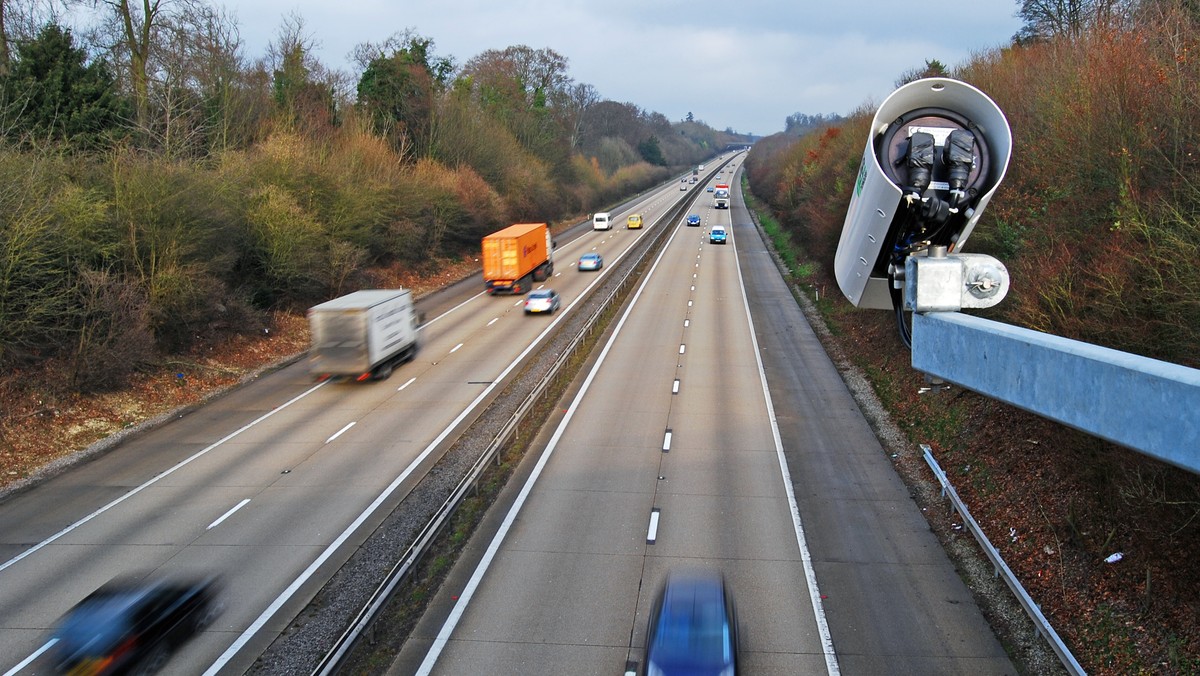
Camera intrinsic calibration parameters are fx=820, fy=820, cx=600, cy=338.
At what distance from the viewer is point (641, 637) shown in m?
12.1

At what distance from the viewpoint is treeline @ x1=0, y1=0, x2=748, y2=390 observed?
23781 millimetres

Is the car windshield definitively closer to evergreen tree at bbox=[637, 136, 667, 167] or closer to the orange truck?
the orange truck

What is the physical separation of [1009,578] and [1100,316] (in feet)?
15.1

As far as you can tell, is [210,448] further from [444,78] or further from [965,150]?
[444,78]

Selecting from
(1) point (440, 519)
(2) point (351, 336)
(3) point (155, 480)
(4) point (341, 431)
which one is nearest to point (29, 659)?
(1) point (440, 519)

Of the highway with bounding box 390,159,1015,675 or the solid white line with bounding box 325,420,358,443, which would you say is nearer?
the highway with bounding box 390,159,1015,675

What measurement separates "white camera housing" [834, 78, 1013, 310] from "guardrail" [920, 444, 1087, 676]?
646 cm

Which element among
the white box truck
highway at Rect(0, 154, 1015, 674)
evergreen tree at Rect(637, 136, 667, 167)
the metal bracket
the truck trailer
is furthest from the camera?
evergreen tree at Rect(637, 136, 667, 167)

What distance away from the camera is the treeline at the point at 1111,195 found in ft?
40.9

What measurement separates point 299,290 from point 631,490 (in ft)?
80.5

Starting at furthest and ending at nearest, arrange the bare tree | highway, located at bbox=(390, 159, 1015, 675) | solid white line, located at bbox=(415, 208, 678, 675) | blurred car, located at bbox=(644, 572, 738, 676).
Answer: the bare tree → solid white line, located at bbox=(415, 208, 678, 675) → highway, located at bbox=(390, 159, 1015, 675) → blurred car, located at bbox=(644, 572, 738, 676)

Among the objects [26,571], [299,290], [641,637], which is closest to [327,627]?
[641,637]

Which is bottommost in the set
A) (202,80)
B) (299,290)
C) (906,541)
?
(906,541)

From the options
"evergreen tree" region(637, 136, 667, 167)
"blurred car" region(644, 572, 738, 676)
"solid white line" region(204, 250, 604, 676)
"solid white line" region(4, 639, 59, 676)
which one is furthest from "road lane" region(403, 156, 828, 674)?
"evergreen tree" region(637, 136, 667, 167)
